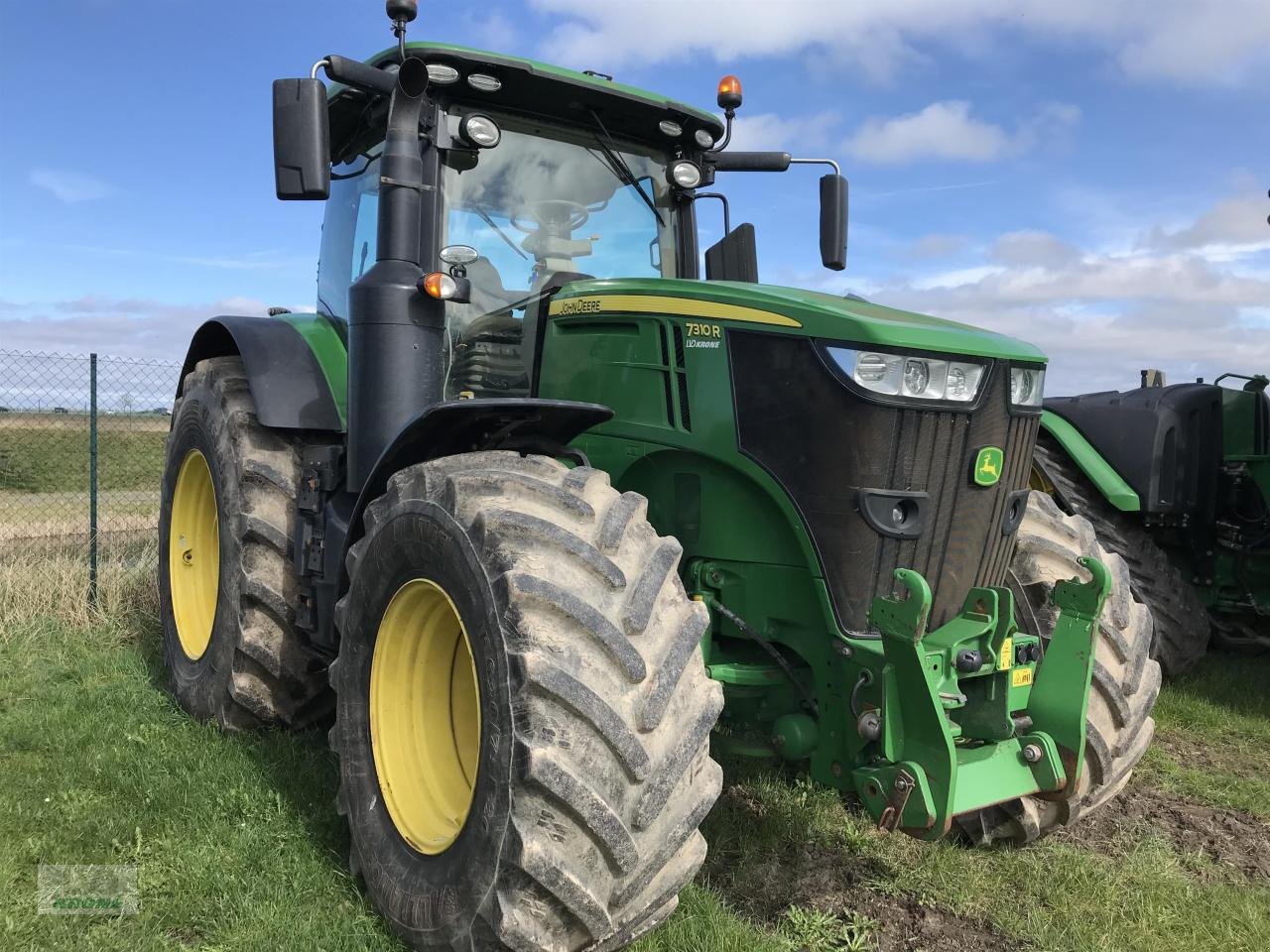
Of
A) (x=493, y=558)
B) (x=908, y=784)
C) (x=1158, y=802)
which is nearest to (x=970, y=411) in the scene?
(x=908, y=784)

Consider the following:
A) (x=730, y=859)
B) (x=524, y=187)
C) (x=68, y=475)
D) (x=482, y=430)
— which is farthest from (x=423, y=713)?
(x=68, y=475)

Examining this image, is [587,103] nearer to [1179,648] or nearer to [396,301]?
[396,301]

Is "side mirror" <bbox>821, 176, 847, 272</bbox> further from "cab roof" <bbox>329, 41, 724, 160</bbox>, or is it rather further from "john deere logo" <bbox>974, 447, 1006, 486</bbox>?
"john deere logo" <bbox>974, 447, 1006, 486</bbox>

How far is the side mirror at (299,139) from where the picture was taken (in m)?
3.01

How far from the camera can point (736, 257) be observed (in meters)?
4.46

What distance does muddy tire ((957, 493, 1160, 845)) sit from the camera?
312cm

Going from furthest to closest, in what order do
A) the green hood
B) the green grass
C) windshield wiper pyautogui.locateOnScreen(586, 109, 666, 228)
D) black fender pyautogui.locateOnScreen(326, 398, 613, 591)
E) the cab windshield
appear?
the green grass, windshield wiper pyautogui.locateOnScreen(586, 109, 666, 228), the cab windshield, black fender pyautogui.locateOnScreen(326, 398, 613, 591), the green hood

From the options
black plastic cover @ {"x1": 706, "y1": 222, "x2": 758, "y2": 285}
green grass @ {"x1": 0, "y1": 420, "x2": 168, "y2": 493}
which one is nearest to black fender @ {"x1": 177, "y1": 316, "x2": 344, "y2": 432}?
black plastic cover @ {"x1": 706, "y1": 222, "x2": 758, "y2": 285}

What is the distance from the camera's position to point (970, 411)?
2.94m

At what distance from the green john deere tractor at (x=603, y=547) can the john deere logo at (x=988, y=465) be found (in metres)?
0.01

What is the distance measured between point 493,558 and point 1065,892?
2176 mm

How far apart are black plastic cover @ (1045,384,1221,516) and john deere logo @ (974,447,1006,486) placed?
9.90 ft

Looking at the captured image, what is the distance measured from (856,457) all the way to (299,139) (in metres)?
1.93

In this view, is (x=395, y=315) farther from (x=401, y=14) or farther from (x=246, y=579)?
(x=246, y=579)
